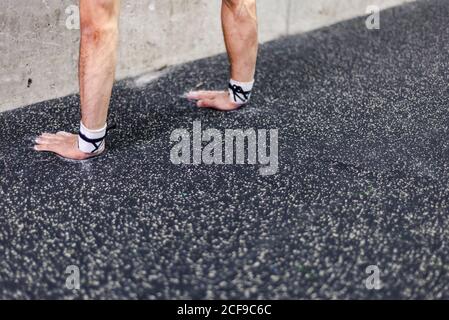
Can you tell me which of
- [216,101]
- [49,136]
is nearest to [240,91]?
[216,101]

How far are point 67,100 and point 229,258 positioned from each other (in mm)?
1397

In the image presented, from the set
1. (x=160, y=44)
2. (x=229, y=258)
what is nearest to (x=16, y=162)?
(x=229, y=258)

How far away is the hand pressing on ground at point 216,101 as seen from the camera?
2.65 m

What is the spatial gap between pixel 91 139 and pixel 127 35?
0.94 m

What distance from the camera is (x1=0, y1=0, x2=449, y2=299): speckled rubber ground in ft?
5.32

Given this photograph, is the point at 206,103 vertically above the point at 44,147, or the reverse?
the point at 206,103

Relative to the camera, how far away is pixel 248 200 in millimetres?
1988

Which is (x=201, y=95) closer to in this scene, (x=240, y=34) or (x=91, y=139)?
(x=240, y=34)

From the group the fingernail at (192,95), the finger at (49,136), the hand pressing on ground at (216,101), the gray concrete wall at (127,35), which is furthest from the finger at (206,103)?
the finger at (49,136)

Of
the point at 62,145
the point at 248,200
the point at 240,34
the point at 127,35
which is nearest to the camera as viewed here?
the point at 248,200

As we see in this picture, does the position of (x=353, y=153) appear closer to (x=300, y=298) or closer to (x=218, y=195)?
(x=218, y=195)

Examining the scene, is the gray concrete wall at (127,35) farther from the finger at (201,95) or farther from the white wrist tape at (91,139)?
the white wrist tape at (91,139)

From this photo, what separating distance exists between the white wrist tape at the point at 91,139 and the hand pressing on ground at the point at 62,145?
2 centimetres
